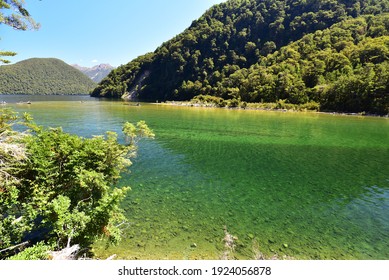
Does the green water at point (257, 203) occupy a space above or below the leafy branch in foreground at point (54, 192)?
below

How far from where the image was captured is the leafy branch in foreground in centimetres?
1062

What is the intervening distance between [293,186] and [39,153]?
21.1m

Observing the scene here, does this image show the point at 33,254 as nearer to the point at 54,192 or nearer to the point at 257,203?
the point at 54,192

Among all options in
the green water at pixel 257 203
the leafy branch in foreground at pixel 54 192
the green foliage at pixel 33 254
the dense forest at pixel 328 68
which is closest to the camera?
the green foliage at pixel 33 254

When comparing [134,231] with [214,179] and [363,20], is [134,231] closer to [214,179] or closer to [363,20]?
[214,179]

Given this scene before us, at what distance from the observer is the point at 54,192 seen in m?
12.3

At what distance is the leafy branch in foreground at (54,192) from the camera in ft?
34.9

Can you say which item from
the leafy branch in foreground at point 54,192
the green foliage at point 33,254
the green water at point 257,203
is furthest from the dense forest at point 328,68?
the green foliage at point 33,254

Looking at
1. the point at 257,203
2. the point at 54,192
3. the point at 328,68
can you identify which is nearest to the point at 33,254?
the point at 54,192

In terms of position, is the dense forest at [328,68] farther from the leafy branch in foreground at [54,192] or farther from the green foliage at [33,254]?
the green foliage at [33,254]

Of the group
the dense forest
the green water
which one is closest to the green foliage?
the green water

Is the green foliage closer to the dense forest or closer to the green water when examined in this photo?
the green water

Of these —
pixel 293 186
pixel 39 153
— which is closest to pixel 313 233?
pixel 293 186

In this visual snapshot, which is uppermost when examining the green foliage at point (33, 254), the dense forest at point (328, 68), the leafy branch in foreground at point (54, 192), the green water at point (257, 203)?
the dense forest at point (328, 68)
